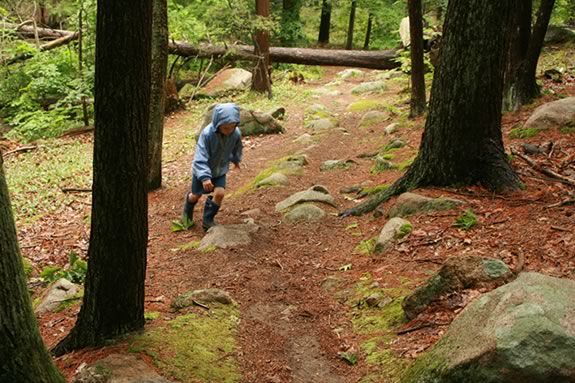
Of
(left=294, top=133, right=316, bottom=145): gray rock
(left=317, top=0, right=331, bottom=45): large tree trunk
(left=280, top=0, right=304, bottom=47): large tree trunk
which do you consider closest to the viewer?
(left=294, top=133, right=316, bottom=145): gray rock

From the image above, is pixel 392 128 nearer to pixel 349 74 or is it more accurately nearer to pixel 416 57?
pixel 416 57

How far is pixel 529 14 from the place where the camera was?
33.1ft

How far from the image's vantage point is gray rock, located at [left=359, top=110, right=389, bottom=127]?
1411cm

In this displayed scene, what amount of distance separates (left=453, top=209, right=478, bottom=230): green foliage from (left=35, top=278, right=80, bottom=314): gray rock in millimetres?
4090

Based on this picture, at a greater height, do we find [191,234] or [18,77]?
[18,77]

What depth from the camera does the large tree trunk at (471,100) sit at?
5.97 metres

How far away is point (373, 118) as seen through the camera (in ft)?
47.0

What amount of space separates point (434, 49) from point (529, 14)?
6747mm

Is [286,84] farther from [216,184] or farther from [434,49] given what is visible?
[216,184]

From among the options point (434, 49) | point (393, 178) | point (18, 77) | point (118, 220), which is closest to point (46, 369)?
point (118, 220)

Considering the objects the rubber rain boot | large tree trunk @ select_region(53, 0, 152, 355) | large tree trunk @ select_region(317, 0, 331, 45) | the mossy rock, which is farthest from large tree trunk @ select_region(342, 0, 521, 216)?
large tree trunk @ select_region(317, 0, 331, 45)

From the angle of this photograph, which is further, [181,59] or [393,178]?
[181,59]

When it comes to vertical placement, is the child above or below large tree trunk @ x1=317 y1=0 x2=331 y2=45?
below

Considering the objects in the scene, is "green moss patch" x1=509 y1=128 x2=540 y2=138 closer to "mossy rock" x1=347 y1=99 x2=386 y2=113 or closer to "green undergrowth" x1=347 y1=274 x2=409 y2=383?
"green undergrowth" x1=347 y1=274 x2=409 y2=383
